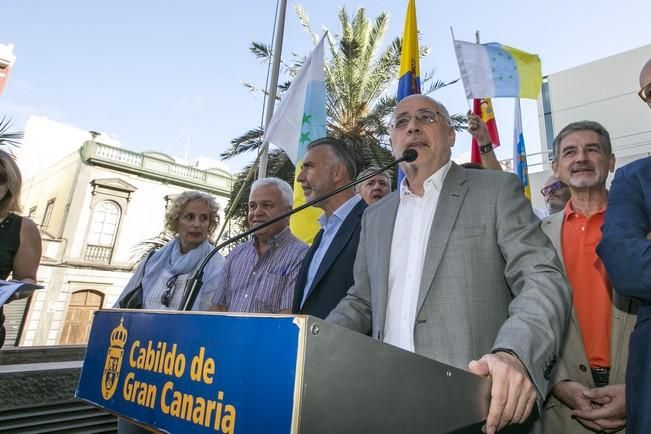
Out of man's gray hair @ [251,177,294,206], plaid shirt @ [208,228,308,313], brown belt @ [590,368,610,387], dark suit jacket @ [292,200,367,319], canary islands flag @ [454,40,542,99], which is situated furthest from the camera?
canary islands flag @ [454,40,542,99]

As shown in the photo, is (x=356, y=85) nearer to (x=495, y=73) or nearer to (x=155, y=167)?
(x=495, y=73)

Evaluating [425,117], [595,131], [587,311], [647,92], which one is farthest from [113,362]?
[595,131]

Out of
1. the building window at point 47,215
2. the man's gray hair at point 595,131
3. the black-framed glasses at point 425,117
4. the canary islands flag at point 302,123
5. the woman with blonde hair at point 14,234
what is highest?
the building window at point 47,215

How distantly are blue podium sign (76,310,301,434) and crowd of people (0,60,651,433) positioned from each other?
1.35 feet

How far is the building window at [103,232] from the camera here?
62.4 feet

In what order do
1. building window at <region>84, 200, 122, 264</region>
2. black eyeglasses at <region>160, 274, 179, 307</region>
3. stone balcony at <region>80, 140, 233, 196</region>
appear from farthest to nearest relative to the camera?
stone balcony at <region>80, 140, 233, 196</region>, building window at <region>84, 200, 122, 264</region>, black eyeglasses at <region>160, 274, 179, 307</region>

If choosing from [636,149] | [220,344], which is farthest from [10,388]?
[636,149]

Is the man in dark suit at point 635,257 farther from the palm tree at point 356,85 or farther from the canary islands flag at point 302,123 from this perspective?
the palm tree at point 356,85

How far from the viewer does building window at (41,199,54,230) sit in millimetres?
20547

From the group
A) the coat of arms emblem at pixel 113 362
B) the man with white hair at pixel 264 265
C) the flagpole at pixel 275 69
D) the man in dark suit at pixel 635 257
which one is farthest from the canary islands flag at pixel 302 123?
the coat of arms emblem at pixel 113 362

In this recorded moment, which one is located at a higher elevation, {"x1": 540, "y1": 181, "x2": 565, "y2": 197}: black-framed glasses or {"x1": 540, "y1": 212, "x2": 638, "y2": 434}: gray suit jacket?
{"x1": 540, "y1": 181, "x2": 565, "y2": 197}: black-framed glasses

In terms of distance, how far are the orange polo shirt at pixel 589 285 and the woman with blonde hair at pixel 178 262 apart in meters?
2.28

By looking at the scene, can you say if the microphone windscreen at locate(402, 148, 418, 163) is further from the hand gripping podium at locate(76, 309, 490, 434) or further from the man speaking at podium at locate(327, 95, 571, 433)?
the hand gripping podium at locate(76, 309, 490, 434)

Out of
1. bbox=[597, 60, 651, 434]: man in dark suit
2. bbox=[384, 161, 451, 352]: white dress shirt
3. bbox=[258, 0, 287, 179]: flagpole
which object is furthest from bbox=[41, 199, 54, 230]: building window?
bbox=[597, 60, 651, 434]: man in dark suit
